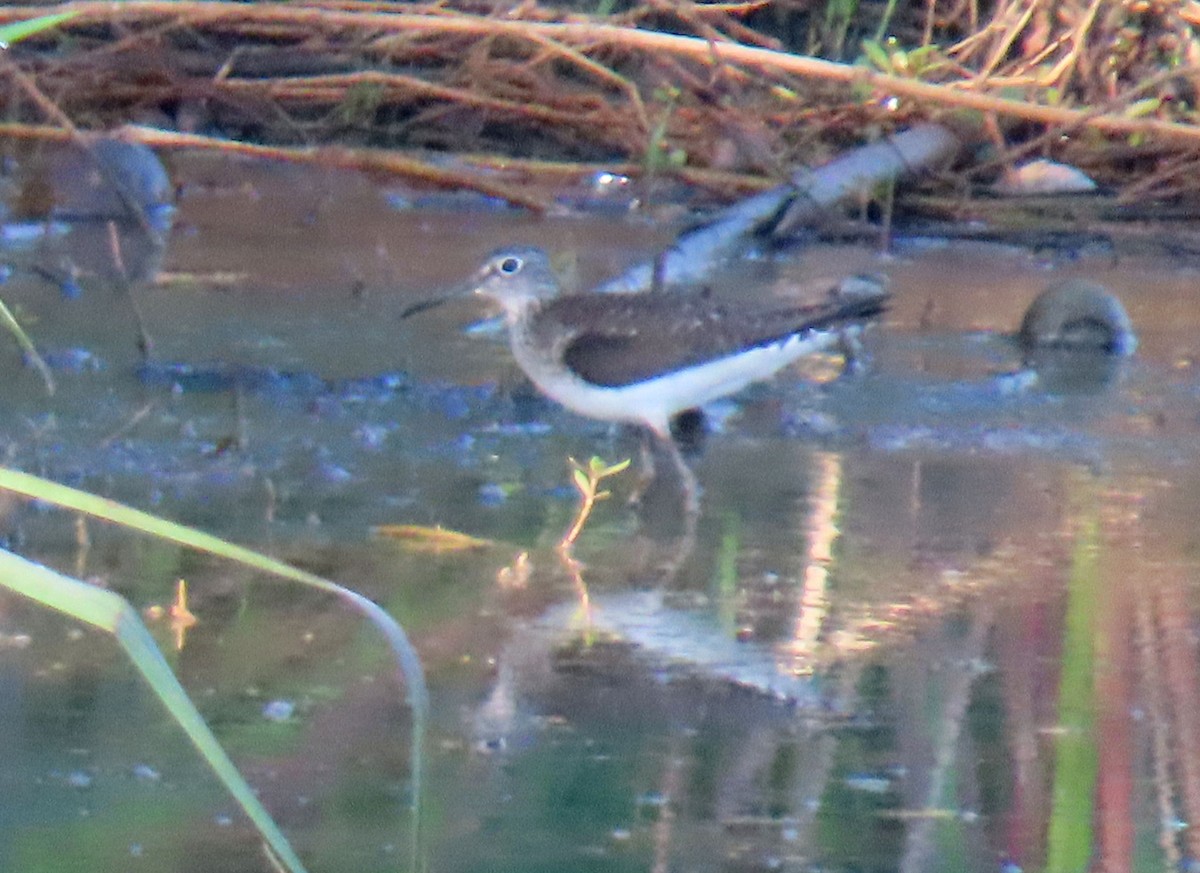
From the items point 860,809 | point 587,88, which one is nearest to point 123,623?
point 860,809

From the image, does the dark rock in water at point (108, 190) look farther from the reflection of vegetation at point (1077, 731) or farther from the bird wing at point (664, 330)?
the reflection of vegetation at point (1077, 731)

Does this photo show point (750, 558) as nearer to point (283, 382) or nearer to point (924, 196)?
point (283, 382)

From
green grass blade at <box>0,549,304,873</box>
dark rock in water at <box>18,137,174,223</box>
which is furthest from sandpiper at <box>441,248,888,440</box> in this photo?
green grass blade at <box>0,549,304,873</box>

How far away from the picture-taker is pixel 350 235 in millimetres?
9188

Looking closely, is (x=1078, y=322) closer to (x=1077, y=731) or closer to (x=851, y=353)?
(x=851, y=353)

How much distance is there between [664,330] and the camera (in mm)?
6109

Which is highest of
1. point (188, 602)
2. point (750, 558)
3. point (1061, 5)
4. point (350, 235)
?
point (1061, 5)

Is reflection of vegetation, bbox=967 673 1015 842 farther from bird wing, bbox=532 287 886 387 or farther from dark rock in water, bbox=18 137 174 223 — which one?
dark rock in water, bbox=18 137 174 223

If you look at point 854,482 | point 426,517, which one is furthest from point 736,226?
point 426,517

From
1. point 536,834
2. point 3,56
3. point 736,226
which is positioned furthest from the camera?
point 736,226

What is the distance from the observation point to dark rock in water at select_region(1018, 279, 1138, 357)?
724 centimetres

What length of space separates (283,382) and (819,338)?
61.2 inches

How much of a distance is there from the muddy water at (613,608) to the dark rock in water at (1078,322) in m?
0.13

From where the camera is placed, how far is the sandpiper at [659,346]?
5949 mm
